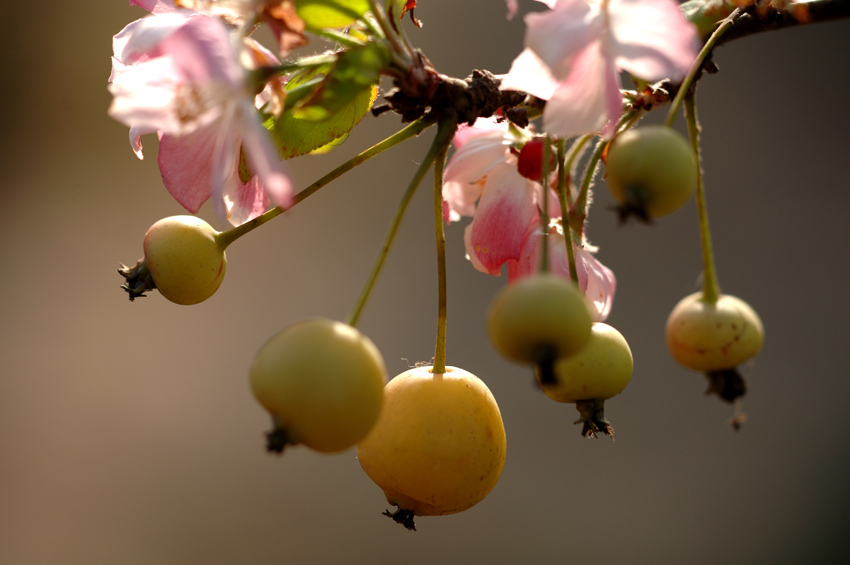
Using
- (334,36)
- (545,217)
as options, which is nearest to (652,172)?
(545,217)

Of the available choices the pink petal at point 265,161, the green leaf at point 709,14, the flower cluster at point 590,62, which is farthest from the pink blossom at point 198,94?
the green leaf at point 709,14

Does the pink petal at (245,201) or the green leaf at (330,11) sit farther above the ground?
the green leaf at (330,11)

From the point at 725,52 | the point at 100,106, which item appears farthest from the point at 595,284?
the point at 725,52

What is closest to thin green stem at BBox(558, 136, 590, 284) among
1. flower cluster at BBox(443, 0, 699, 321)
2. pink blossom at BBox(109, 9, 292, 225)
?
flower cluster at BBox(443, 0, 699, 321)

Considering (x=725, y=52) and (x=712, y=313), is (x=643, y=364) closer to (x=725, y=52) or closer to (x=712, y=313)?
(x=725, y=52)

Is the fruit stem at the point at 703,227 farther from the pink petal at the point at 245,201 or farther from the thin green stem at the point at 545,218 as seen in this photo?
the pink petal at the point at 245,201

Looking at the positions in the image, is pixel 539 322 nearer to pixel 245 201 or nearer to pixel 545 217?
pixel 545 217

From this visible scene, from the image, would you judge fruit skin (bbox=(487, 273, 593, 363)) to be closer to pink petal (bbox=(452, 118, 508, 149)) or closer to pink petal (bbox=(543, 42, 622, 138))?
pink petal (bbox=(543, 42, 622, 138))
